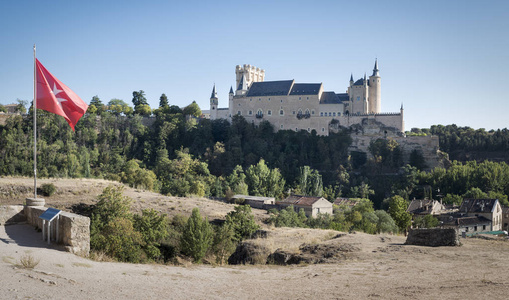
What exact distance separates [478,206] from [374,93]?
1062 inches

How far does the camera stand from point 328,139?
67188mm

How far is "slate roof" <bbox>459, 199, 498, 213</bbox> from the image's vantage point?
1761 inches

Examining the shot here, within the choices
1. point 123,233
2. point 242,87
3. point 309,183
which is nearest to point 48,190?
point 123,233

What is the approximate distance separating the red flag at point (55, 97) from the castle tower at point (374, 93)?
5692 centimetres

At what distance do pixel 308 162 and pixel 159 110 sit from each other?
25747 millimetres

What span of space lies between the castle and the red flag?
54534 mm

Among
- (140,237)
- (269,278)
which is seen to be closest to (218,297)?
(269,278)

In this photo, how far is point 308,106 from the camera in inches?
2778

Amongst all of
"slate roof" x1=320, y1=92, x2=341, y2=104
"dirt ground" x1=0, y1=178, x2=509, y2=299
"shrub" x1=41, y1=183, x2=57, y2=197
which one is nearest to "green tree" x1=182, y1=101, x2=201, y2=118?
"slate roof" x1=320, y1=92, x2=341, y2=104

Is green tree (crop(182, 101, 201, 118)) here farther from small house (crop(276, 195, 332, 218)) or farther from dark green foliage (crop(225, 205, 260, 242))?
dark green foliage (crop(225, 205, 260, 242))

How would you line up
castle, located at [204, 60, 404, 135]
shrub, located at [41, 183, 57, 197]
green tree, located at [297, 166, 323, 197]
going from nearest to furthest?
→ shrub, located at [41, 183, 57, 197]
green tree, located at [297, 166, 323, 197]
castle, located at [204, 60, 404, 135]

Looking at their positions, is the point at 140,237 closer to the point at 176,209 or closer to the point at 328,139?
the point at 176,209

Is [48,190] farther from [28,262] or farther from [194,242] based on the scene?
[28,262]

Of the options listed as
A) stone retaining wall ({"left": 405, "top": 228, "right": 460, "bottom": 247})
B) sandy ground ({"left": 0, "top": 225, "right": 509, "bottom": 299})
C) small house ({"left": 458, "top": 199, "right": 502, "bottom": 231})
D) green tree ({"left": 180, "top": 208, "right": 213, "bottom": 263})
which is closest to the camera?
sandy ground ({"left": 0, "top": 225, "right": 509, "bottom": 299})
